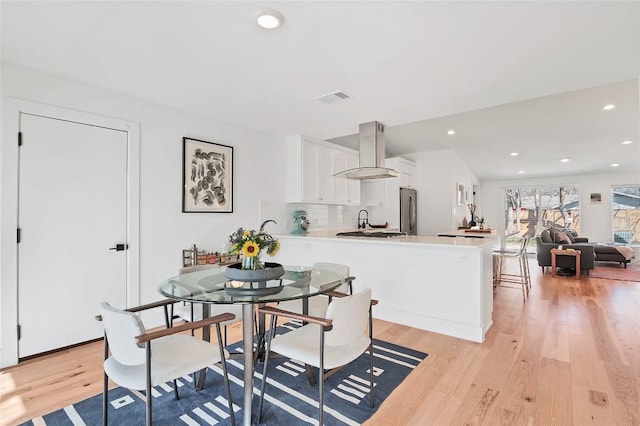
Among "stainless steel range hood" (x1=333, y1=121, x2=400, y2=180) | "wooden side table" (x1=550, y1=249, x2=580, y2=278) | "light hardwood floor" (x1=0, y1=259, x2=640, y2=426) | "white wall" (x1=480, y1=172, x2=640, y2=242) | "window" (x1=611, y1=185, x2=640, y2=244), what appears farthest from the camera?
"white wall" (x1=480, y1=172, x2=640, y2=242)

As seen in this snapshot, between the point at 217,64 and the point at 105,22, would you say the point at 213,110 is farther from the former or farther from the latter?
the point at 105,22

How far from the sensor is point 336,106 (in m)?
3.37

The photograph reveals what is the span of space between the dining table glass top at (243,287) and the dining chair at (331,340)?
12cm

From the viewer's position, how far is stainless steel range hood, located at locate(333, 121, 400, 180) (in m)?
3.89

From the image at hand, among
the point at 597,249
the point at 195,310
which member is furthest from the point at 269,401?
the point at 597,249

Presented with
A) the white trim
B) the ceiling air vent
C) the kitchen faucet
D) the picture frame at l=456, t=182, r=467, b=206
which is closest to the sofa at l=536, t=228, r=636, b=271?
the picture frame at l=456, t=182, r=467, b=206

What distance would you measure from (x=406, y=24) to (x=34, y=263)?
10.9 feet

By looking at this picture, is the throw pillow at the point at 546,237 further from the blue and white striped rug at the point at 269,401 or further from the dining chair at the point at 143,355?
the dining chair at the point at 143,355

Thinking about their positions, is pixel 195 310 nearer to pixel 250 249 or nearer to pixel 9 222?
pixel 250 249

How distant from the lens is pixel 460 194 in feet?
23.7

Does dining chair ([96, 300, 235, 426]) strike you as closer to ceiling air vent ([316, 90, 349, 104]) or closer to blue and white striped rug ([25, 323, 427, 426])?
blue and white striped rug ([25, 323, 427, 426])

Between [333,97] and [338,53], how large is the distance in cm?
84

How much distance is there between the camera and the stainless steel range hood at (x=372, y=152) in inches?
153

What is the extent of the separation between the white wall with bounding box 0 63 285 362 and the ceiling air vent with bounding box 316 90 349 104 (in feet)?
4.68
